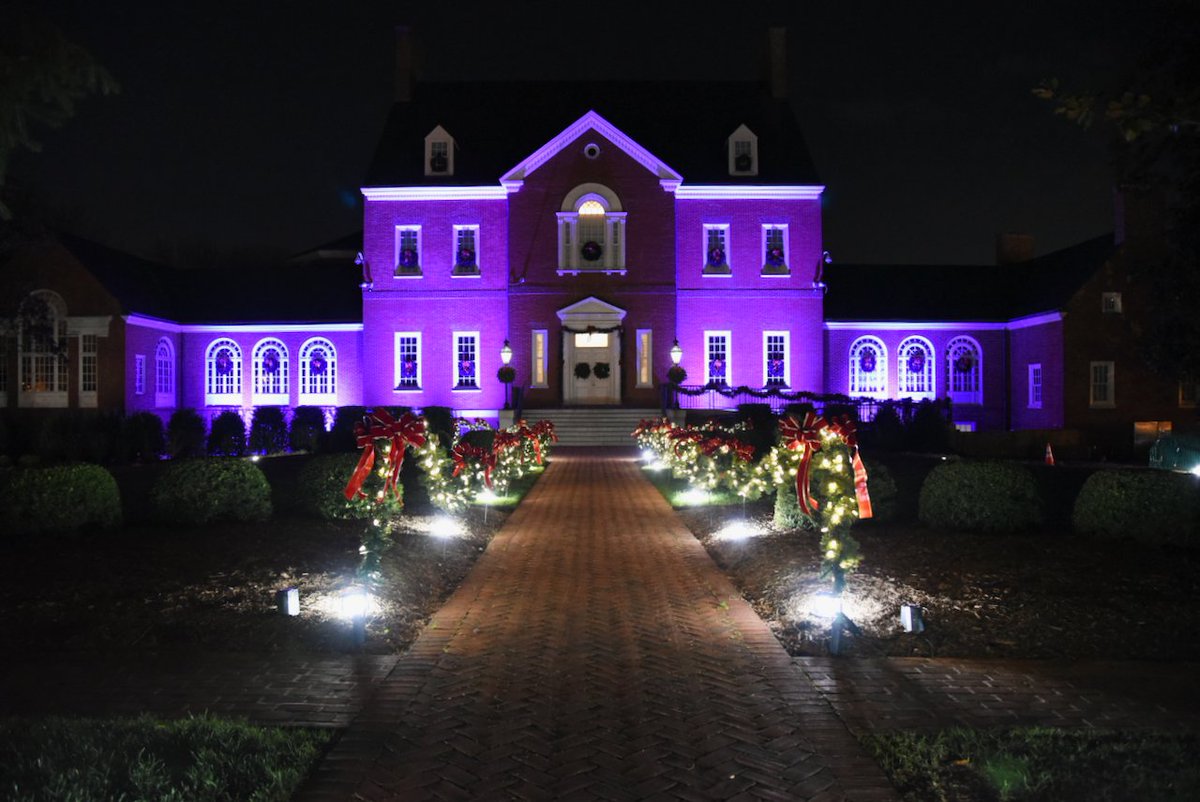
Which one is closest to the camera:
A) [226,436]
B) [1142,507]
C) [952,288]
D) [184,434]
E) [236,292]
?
[1142,507]

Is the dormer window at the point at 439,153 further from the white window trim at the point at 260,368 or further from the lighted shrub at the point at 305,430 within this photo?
the lighted shrub at the point at 305,430

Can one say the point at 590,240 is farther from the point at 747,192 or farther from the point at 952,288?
the point at 952,288

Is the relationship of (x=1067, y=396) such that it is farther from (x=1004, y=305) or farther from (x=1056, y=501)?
(x=1056, y=501)

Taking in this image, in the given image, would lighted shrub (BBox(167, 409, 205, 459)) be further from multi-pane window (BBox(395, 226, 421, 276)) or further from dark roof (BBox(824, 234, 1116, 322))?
dark roof (BBox(824, 234, 1116, 322))

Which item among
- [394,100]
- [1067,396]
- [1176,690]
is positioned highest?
[394,100]

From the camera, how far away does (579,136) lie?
33.9m

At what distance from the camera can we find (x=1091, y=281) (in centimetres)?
3198

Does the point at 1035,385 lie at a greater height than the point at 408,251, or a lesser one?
lesser

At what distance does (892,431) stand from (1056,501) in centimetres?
1361

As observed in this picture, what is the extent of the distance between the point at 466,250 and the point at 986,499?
2625 centimetres

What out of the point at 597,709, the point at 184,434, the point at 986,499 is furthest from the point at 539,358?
the point at 597,709

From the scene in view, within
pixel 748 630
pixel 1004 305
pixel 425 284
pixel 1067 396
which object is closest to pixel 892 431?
pixel 1067 396

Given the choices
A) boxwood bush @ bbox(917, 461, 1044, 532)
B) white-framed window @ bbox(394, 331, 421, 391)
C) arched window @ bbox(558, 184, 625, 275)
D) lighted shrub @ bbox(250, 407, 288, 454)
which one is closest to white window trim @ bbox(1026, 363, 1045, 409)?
arched window @ bbox(558, 184, 625, 275)

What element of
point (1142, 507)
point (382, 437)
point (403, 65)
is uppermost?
point (403, 65)
